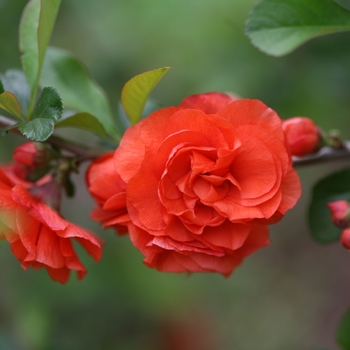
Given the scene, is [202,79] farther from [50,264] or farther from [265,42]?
[50,264]

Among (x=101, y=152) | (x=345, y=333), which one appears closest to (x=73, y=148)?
(x=101, y=152)

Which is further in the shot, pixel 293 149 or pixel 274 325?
pixel 274 325

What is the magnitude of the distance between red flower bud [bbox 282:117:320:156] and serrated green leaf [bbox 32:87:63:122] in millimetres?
393

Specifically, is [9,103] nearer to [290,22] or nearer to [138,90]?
[138,90]

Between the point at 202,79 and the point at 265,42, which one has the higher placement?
the point at 265,42

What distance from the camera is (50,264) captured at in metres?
0.71

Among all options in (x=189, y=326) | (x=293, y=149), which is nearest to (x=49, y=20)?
(x=293, y=149)

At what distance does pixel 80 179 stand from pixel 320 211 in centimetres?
212

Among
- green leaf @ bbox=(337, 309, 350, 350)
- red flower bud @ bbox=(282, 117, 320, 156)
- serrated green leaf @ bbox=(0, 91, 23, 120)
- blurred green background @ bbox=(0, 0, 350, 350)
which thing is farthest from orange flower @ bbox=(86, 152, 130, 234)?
blurred green background @ bbox=(0, 0, 350, 350)

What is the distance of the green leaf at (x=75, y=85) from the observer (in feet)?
3.14

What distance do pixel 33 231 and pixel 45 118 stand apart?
A: 17 centimetres

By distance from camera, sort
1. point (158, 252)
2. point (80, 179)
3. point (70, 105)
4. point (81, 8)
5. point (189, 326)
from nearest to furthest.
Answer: point (158, 252) < point (70, 105) < point (81, 8) < point (189, 326) < point (80, 179)

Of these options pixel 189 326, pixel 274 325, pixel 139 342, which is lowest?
pixel 274 325

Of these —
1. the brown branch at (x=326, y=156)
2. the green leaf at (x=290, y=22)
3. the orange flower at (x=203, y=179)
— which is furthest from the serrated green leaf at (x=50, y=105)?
the brown branch at (x=326, y=156)
